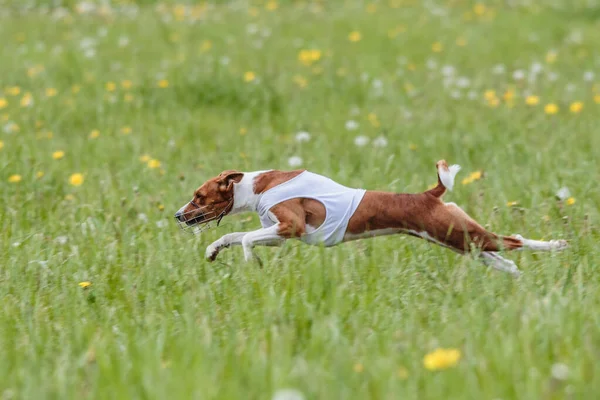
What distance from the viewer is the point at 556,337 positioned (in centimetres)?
280

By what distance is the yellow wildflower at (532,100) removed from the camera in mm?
6554

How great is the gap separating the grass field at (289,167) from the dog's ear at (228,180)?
0.34 m

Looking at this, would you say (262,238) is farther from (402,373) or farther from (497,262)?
(402,373)

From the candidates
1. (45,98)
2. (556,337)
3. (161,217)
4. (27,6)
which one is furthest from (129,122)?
(27,6)

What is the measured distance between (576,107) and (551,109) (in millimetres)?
189

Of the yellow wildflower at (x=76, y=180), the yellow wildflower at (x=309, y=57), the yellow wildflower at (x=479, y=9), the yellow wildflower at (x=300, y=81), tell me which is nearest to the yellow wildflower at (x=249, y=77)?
the yellow wildflower at (x=300, y=81)

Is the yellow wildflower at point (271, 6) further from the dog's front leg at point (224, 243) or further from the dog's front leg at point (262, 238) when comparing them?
the dog's front leg at point (262, 238)

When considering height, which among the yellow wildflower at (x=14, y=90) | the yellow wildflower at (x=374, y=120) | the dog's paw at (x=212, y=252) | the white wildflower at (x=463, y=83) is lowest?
the white wildflower at (x=463, y=83)

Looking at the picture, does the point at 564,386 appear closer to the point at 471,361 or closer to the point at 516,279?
the point at 471,361

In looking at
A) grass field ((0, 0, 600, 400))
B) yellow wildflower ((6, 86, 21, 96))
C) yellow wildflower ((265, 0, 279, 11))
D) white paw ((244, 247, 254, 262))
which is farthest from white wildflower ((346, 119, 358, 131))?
yellow wildflower ((265, 0, 279, 11))

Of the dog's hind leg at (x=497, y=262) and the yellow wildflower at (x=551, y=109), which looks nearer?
the dog's hind leg at (x=497, y=262)

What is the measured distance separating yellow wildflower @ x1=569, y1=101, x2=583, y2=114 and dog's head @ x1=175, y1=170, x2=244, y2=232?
3505mm

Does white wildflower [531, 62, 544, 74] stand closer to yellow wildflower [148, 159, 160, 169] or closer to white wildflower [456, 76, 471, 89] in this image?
white wildflower [456, 76, 471, 89]

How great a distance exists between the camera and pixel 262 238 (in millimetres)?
3406
